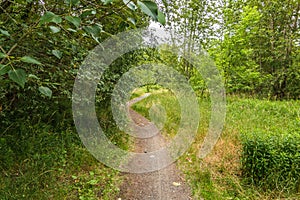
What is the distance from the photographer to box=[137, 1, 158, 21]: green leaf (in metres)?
0.77

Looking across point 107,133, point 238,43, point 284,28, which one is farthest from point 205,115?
point 284,28

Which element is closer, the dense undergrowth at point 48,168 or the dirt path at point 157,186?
the dense undergrowth at point 48,168

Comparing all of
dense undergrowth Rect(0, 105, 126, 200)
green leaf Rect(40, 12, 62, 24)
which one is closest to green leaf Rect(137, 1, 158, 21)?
green leaf Rect(40, 12, 62, 24)

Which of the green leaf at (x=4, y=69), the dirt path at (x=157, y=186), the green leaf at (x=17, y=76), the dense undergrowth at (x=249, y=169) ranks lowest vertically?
the dirt path at (x=157, y=186)

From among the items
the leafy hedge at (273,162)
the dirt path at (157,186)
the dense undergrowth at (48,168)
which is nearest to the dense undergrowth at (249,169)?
the leafy hedge at (273,162)

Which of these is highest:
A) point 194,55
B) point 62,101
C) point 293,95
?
point 194,55

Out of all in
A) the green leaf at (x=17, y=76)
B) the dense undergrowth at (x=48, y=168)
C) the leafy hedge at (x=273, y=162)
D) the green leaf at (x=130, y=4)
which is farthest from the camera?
the leafy hedge at (x=273, y=162)

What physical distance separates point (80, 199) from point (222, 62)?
312 inches

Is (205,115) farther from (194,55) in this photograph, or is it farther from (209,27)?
(209,27)

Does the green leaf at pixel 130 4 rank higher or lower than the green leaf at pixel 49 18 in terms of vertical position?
higher

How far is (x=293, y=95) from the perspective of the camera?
10078 mm

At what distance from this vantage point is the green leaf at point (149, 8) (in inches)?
30.5

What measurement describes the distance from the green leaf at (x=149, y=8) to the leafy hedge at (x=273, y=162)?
2.43m

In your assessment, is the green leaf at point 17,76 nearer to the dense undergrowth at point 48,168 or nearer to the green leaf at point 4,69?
the green leaf at point 4,69
